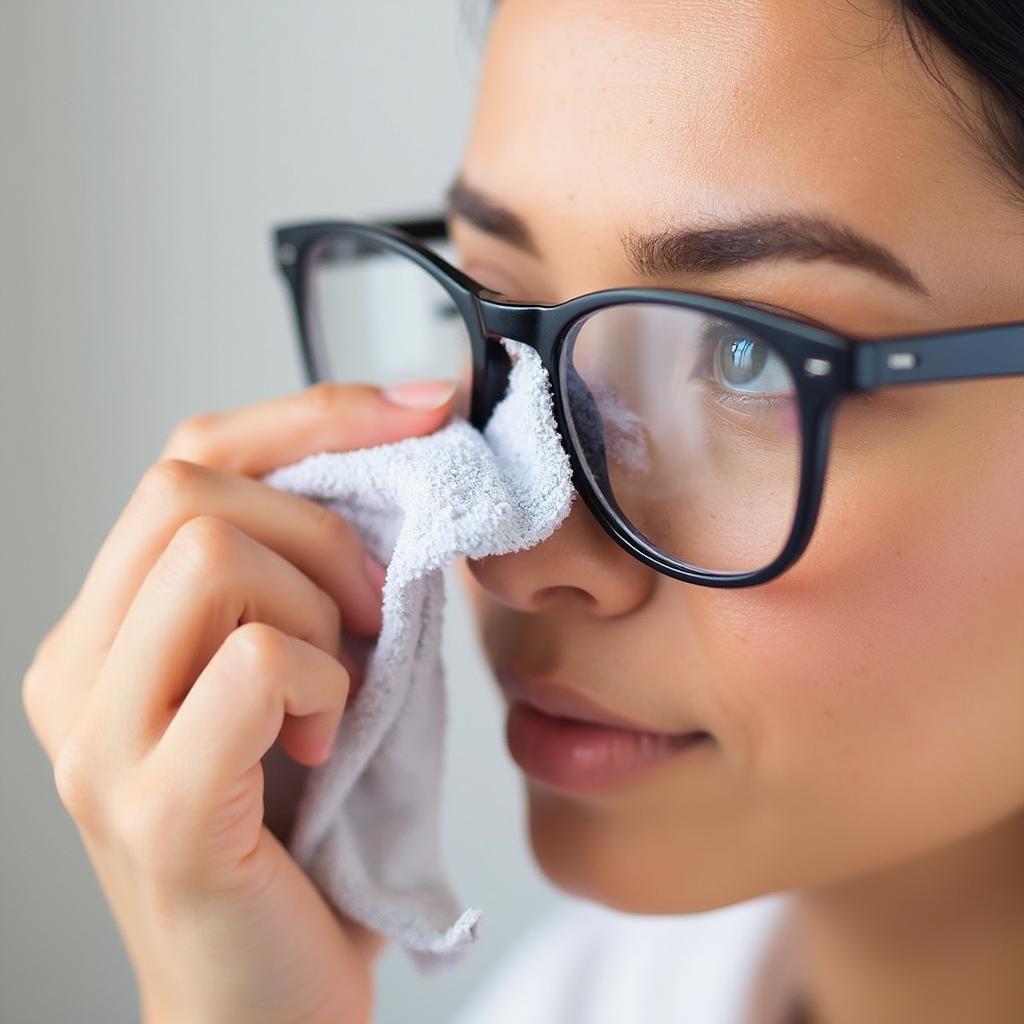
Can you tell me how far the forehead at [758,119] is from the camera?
0.66m

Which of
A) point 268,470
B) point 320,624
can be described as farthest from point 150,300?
point 320,624

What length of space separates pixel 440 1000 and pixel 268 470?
1248 millimetres

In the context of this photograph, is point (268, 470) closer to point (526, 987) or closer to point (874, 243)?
point (874, 243)

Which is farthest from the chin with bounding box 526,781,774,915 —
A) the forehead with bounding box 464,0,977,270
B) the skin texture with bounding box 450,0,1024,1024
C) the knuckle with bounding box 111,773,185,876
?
the forehead with bounding box 464,0,977,270

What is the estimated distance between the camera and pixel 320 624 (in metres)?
0.75

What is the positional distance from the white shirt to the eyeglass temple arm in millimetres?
663

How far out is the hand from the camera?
69 centimetres

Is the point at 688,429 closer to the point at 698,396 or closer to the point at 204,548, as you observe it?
the point at 698,396

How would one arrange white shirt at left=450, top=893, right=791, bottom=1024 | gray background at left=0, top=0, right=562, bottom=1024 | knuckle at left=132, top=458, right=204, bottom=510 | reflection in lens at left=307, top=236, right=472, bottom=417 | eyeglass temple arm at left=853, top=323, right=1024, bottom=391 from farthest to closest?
gray background at left=0, top=0, right=562, bottom=1024 < white shirt at left=450, top=893, right=791, bottom=1024 < reflection in lens at left=307, top=236, right=472, bottom=417 < knuckle at left=132, top=458, right=204, bottom=510 < eyeglass temple arm at left=853, top=323, right=1024, bottom=391

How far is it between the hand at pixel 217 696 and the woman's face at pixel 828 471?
0.39 feet

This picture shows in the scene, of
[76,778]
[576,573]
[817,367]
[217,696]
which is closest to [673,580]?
[576,573]

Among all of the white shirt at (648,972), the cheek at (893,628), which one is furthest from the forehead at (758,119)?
the white shirt at (648,972)

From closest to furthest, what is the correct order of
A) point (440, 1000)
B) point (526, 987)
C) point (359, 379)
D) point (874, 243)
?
point (874, 243)
point (359, 379)
point (526, 987)
point (440, 1000)

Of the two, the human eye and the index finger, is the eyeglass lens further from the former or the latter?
the index finger
